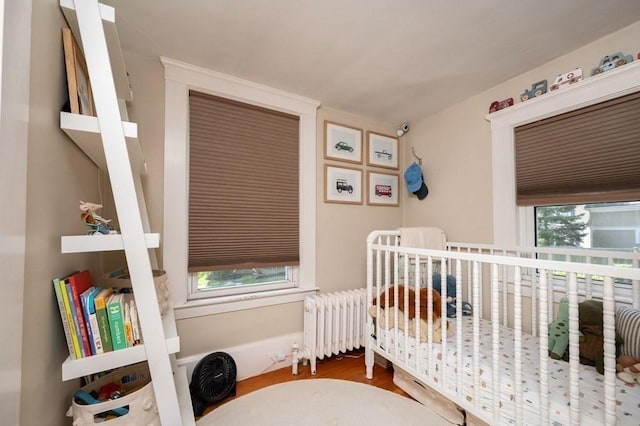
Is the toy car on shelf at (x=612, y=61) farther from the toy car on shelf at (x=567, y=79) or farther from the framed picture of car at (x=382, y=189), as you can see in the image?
the framed picture of car at (x=382, y=189)

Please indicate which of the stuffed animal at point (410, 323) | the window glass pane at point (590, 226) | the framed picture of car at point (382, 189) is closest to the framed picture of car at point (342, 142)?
the framed picture of car at point (382, 189)

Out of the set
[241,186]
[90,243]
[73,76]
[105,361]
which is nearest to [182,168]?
[241,186]

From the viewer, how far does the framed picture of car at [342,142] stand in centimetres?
235

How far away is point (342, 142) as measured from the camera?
2432 millimetres

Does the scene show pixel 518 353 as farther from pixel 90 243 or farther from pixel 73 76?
pixel 73 76

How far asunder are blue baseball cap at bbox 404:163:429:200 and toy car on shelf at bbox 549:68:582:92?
111 centimetres

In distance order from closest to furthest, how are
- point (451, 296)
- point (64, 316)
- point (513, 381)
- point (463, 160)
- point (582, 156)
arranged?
1. point (64, 316)
2. point (513, 381)
3. point (582, 156)
4. point (451, 296)
5. point (463, 160)

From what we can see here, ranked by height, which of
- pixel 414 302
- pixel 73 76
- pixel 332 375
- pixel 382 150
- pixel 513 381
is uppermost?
pixel 382 150

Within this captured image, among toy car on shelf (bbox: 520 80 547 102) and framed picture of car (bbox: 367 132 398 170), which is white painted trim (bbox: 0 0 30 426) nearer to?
framed picture of car (bbox: 367 132 398 170)

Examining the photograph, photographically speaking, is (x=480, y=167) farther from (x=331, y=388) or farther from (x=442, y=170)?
(x=331, y=388)

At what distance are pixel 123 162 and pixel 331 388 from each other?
1.84 m

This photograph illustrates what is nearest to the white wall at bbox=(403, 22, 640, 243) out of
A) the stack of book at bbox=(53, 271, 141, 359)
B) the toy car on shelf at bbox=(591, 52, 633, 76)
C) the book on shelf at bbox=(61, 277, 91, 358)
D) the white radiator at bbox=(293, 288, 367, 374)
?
the toy car on shelf at bbox=(591, 52, 633, 76)

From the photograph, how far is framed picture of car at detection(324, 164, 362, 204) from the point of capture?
235cm

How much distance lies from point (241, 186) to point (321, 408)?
1.64 metres
